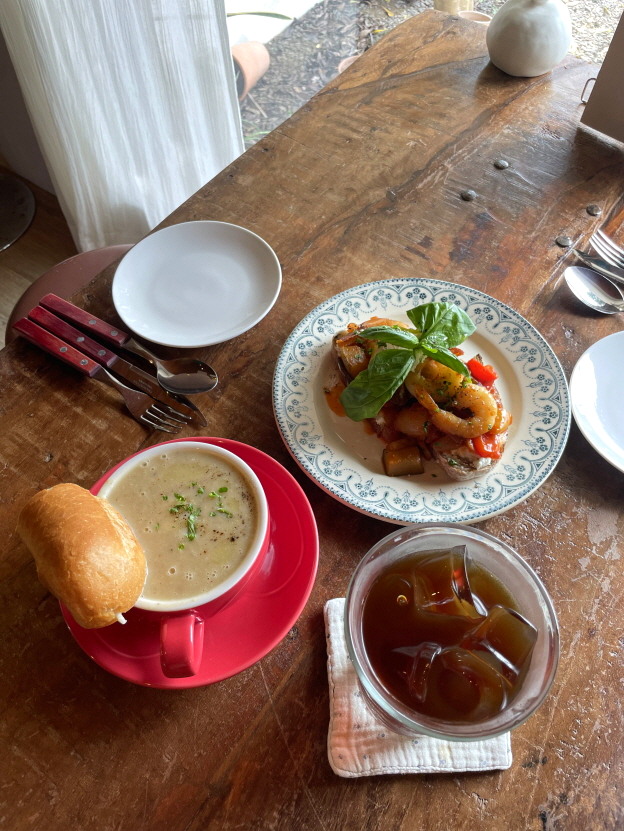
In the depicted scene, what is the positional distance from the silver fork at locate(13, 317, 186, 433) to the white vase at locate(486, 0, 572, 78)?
147 centimetres

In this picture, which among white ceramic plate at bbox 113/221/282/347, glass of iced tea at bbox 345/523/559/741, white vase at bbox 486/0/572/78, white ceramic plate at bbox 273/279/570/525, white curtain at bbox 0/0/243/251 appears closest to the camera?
Result: glass of iced tea at bbox 345/523/559/741

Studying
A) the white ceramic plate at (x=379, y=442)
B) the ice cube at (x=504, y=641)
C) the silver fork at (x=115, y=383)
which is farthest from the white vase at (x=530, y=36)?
the ice cube at (x=504, y=641)

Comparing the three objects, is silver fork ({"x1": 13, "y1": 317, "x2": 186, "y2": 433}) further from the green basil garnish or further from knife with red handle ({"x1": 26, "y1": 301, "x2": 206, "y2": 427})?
the green basil garnish

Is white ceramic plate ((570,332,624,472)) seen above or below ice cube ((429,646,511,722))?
below

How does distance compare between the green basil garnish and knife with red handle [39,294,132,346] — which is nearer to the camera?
the green basil garnish

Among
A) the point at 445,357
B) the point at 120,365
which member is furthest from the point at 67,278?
the point at 445,357

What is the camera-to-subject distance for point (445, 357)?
1.00 m

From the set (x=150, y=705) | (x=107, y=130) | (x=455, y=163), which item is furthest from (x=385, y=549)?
(x=107, y=130)

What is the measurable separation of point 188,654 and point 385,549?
294 mm

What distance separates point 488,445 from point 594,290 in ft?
1.81

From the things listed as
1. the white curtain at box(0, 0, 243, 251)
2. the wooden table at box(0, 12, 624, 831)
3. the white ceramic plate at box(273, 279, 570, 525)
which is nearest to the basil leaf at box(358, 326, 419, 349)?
the white ceramic plate at box(273, 279, 570, 525)

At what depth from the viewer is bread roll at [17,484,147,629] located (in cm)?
74

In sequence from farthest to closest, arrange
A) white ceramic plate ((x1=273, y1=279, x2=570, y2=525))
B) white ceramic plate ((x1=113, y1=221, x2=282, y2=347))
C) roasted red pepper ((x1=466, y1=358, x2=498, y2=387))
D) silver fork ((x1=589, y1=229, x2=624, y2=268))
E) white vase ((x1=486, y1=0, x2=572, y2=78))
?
1. white vase ((x1=486, y1=0, x2=572, y2=78))
2. silver fork ((x1=589, y1=229, x2=624, y2=268))
3. white ceramic plate ((x1=113, y1=221, x2=282, y2=347))
4. roasted red pepper ((x1=466, y1=358, x2=498, y2=387))
5. white ceramic plate ((x1=273, y1=279, x2=570, y2=525))

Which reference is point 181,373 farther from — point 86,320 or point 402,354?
point 402,354
